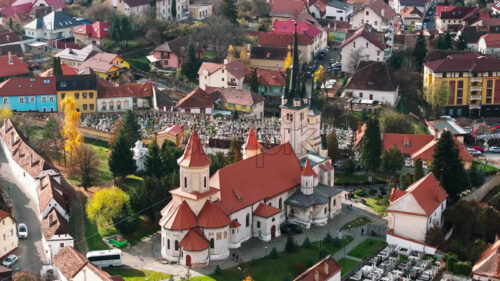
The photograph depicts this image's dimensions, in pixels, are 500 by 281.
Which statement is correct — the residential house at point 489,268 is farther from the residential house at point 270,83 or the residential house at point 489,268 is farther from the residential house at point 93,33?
the residential house at point 93,33

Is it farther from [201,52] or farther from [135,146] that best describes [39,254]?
[201,52]

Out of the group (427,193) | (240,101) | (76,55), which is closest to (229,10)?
(76,55)

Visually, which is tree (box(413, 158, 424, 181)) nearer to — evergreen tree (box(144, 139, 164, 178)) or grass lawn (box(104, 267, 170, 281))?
evergreen tree (box(144, 139, 164, 178))

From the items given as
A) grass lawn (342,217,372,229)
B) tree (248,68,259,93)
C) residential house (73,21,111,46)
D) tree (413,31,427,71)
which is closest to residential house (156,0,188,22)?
residential house (73,21,111,46)

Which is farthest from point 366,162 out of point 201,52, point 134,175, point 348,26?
point 348,26

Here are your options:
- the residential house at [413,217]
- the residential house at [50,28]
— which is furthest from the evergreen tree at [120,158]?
the residential house at [50,28]

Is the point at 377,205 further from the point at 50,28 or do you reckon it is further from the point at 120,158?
the point at 50,28
